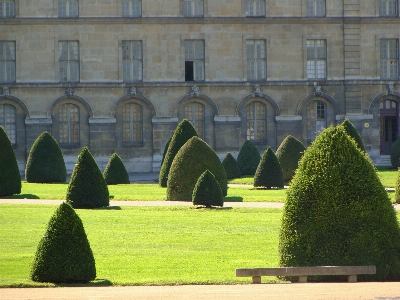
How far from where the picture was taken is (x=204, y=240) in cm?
2406

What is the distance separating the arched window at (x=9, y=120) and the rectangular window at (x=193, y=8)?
9.59 m

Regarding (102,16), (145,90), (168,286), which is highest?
(102,16)

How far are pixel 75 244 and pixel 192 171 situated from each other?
17.9 m

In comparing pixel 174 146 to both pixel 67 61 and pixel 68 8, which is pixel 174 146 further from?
pixel 68 8

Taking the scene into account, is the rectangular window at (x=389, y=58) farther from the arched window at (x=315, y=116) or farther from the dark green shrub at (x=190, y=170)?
the dark green shrub at (x=190, y=170)

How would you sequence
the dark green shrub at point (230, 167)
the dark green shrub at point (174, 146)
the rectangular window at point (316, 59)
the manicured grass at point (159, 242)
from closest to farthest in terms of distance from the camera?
the manicured grass at point (159, 242) < the dark green shrub at point (174, 146) < the dark green shrub at point (230, 167) < the rectangular window at point (316, 59)

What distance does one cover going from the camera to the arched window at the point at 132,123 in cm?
5547

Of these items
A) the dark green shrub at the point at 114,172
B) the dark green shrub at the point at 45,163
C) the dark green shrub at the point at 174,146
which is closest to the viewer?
the dark green shrub at the point at 174,146

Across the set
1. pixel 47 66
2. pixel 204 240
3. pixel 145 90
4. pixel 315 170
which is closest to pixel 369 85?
pixel 145 90

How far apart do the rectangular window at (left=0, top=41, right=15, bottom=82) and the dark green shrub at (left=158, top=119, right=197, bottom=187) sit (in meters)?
15.0

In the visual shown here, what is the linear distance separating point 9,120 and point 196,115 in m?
9.01

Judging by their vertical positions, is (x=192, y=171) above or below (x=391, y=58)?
below

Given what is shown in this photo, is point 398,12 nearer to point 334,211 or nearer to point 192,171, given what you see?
point 192,171

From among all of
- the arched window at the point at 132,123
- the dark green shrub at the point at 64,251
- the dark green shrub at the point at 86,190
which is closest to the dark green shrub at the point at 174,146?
the dark green shrub at the point at 86,190
